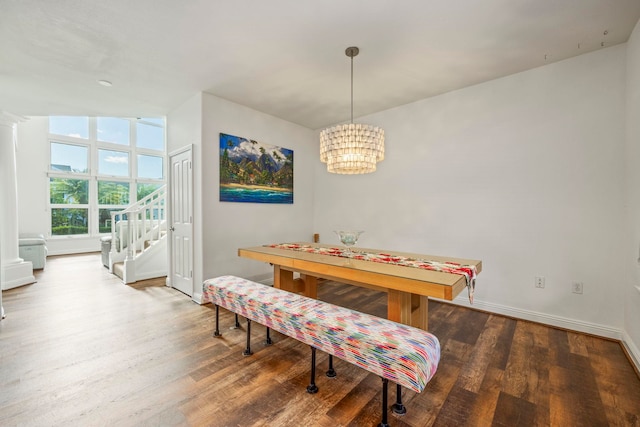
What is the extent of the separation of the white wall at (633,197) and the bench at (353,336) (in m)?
1.97

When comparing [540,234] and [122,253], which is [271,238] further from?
[540,234]

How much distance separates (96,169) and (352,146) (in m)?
Result: 7.68

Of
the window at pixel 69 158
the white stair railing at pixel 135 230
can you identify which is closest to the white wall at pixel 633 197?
the white stair railing at pixel 135 230

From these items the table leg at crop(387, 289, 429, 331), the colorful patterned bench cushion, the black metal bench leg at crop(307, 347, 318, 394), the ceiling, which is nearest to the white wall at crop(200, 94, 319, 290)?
the ceiling

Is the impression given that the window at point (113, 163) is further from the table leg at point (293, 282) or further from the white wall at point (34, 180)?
the table leg at point (293, 282)

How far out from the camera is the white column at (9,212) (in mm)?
3797

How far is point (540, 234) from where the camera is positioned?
282cm

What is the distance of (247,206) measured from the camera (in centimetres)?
391

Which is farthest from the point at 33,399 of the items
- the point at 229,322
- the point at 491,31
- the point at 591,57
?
the point at 591,57

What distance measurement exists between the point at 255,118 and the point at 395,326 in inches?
136

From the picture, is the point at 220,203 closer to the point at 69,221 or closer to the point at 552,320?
the point at 552,320

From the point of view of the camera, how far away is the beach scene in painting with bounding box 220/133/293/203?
11.9 ft

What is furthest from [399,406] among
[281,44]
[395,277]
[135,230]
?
[135,230]

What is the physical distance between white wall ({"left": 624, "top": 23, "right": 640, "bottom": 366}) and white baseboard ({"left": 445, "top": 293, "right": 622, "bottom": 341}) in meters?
0.17
